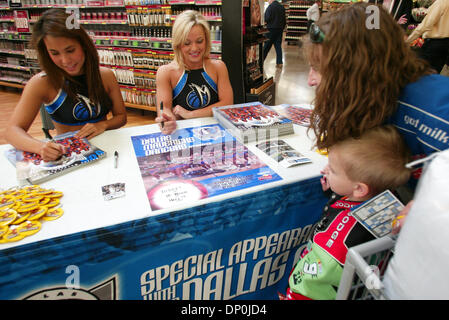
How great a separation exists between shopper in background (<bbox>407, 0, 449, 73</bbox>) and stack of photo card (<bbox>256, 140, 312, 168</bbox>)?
392 centimetres

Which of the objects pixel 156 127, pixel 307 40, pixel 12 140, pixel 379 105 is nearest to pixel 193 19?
pixel 156 127

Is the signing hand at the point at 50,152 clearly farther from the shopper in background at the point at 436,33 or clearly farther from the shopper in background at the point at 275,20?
the shopper in background at the point at 275,20

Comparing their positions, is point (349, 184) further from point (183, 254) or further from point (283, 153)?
point (183, 254)

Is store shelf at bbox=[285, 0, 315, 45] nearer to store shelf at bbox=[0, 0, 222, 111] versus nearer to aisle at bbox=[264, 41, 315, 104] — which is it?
aisle at bbox=[264, 41, 315, 104]

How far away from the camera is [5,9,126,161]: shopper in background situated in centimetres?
151

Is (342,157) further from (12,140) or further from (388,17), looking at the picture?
(12,140)

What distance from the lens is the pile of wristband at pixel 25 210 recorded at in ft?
2.93

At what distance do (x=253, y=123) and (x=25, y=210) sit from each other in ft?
3.77

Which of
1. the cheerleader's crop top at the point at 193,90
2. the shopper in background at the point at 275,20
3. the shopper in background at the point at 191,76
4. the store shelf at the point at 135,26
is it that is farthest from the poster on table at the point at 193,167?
the shopper in background at the point at 275,20

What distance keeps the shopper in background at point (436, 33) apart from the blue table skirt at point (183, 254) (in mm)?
4247

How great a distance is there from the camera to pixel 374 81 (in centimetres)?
85

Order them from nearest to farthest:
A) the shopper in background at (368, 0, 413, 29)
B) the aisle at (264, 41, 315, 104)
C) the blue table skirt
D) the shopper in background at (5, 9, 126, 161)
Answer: the blue table skirt < the shopper in background at (5, 9, 126, 161) < the shopper in background at (368, 0, 413, 29) < the aisle at (264, 41, 315, 104)

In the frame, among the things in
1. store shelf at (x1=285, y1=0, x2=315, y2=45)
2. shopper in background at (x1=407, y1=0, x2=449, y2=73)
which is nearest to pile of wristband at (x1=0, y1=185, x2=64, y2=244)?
shopper in background at (x1=407, y1=0, x2=449, y2=73)
